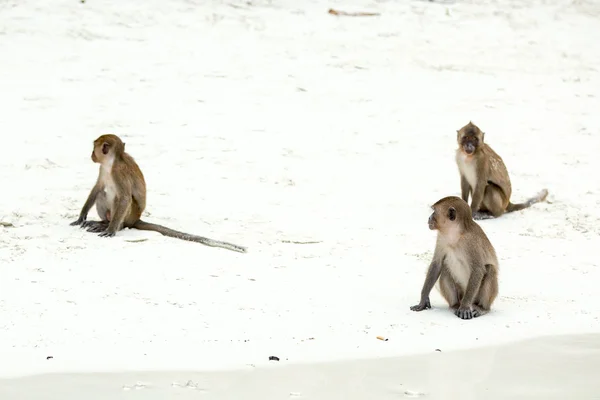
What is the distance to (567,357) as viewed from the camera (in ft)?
25.2

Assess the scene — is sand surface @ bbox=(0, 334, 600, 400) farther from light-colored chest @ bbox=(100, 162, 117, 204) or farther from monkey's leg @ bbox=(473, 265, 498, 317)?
light-colored chest @ bbox=(100, 162, 117, 204)

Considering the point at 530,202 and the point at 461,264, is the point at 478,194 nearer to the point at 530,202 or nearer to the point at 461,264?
the point at 530,202

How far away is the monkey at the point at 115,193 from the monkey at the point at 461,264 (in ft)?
8.98

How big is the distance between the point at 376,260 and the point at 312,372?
8.93 feet

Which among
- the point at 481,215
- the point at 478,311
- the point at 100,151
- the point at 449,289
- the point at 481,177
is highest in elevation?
the point at 100,151

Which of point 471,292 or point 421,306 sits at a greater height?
point 471,292

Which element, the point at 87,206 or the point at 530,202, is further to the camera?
the point at 530,202

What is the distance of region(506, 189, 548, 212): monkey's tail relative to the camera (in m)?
11.8

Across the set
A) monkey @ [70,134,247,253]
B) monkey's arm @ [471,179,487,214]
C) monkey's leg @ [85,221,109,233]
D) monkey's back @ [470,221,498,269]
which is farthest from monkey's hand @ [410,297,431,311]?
monkey's arm @ [471,179,487,214]

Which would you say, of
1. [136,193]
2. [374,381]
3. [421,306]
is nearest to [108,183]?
[136,193]

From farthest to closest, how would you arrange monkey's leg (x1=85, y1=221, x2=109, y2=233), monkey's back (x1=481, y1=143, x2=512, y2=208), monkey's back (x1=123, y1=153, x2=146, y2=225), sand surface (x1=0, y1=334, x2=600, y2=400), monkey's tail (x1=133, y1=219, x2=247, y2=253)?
monkey's back (x1=481, y1=143, x2=512, y2=208), monkey's back (x1=123, y1=153, x2=146, y2=225), monkey's leg (x1=85, y1=221, x2=109, y2=233), monkey's tail (x1=133, y1=219, x2=247, y2=253), sand surface (x1=0, y1=334, x2=600, y2=400)

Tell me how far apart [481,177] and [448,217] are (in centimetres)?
359

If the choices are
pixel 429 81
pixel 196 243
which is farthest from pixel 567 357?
pixel 429 81

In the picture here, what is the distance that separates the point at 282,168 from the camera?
41.1ft
